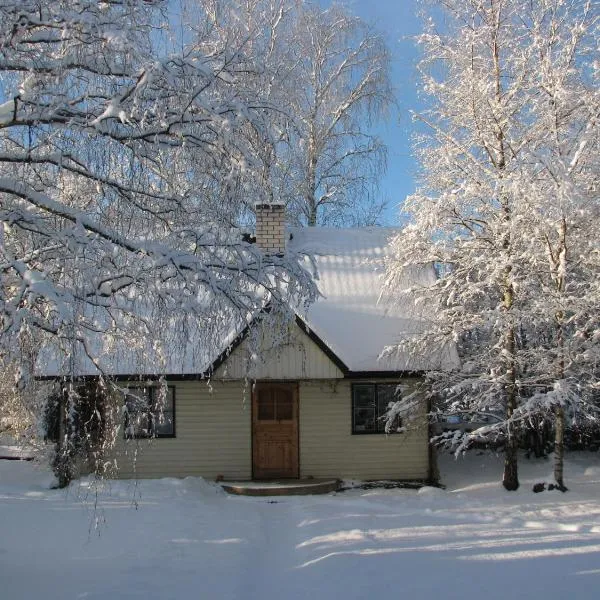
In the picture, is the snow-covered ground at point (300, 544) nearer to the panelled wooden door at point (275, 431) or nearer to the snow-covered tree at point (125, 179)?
the panelled wooden door at point (275, 431)

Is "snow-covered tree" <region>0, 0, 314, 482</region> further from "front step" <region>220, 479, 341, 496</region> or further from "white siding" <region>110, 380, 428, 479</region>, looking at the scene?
"white siding" <region>110, 380, 428, 479</region>

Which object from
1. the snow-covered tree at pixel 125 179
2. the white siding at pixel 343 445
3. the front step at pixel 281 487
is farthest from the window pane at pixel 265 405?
the snow-covered tree at pixel 125 179

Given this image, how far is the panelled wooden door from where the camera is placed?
1402 centimetres

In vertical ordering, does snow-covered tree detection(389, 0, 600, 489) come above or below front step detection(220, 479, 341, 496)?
above

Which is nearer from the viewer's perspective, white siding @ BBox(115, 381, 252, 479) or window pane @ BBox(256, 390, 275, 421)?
white siding @ BBox(115, 381, 252, 479)

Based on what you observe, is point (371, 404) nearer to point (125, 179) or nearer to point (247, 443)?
point (247, 443)

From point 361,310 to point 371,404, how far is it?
7.41ft

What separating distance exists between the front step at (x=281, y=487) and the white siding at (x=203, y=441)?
578mm

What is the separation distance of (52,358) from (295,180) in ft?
47.5

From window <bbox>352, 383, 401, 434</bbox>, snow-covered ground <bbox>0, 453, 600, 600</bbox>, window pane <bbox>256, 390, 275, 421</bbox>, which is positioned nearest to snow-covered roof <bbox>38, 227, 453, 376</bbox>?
window <bbox>352, 383, 401, 434</bbox>

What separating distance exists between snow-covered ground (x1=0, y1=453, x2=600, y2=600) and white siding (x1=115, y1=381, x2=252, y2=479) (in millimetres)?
554

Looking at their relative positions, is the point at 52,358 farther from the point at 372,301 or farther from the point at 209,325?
the point at 372,301

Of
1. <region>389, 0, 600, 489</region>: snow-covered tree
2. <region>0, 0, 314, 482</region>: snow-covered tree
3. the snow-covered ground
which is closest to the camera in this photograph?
<region>0, 0, 314, 482</region>: snow-covered tree

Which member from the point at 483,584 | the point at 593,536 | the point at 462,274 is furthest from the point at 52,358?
the point at 462,274
